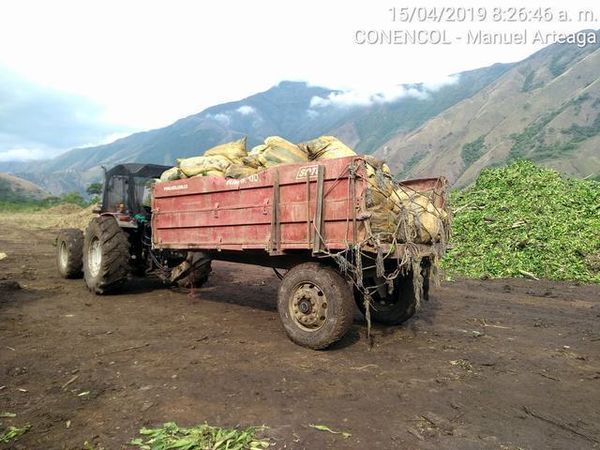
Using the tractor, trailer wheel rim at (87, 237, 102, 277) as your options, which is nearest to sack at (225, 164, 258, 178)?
the tractor

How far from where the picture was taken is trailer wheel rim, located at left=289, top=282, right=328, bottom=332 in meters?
5.04

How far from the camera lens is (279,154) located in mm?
5805

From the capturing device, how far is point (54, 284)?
9023 mm

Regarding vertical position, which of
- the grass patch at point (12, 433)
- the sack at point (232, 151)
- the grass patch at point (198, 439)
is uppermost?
the sack at point (232, 151)

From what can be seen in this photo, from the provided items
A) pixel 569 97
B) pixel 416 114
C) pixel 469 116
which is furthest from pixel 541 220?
pixel 416 114

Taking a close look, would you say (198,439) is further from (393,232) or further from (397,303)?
(397,303)

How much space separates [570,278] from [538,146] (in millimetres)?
78604

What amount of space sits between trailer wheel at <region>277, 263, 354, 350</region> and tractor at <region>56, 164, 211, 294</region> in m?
2.48

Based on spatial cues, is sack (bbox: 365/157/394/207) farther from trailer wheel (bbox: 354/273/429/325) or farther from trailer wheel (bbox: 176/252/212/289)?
trailer wheel (bbox: 176/252/212/289)

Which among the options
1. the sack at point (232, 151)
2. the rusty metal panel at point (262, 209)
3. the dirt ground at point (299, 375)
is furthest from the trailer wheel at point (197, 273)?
the sack at point (232, 151)

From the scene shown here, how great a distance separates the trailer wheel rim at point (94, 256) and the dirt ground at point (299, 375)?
2.34ft

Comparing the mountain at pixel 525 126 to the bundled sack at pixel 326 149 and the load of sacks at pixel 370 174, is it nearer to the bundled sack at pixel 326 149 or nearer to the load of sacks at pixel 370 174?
the load of sacks at pixel 370 174

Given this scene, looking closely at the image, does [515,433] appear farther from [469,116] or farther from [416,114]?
[416,114]

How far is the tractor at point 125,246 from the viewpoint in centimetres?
767
